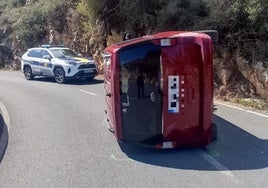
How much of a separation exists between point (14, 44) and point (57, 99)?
67.4ft

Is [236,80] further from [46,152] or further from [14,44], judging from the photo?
[14,44]

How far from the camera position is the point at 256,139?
26.8ft

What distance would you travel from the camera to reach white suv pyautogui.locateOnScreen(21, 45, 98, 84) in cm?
1908

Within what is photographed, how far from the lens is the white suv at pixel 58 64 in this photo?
62.6ft

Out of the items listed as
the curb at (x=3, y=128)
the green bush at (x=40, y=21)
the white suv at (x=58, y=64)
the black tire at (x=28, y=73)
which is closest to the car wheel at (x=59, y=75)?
the white suv at (x=58, y=64)

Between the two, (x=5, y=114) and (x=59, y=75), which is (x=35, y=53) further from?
(x=5, y=114)

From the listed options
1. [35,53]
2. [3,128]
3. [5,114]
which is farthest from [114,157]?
[35,53]

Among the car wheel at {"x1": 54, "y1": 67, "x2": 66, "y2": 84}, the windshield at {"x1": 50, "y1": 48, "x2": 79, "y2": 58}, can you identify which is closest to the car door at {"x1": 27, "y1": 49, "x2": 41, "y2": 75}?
the windshield at {"x1": 50, "y1": 48, "x2": 79, "y2": 58}

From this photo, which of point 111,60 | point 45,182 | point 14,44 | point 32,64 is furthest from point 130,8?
point 14,44

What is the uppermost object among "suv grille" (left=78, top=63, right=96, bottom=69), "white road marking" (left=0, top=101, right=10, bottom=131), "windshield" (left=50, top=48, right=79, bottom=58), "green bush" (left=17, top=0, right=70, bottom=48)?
"green bush" (left=17, top=0, right=70, bottom=48)

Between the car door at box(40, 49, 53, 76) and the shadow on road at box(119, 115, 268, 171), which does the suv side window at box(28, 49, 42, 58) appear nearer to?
the car door at box(40, 49, 53, 76)

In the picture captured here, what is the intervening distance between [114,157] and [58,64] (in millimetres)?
12693

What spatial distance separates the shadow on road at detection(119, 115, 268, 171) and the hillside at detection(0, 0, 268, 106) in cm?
402

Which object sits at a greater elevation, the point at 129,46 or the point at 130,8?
the point at 130,8
